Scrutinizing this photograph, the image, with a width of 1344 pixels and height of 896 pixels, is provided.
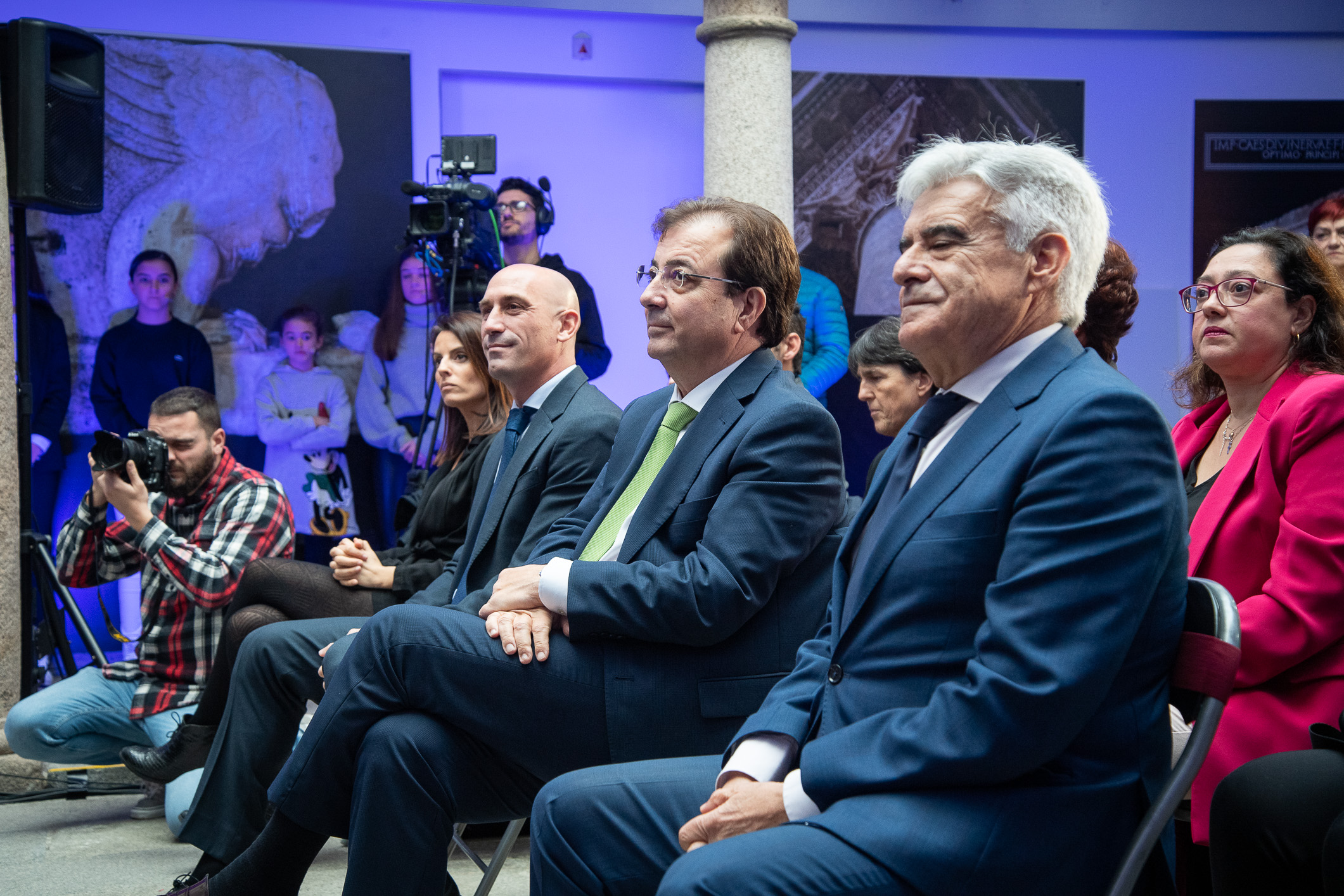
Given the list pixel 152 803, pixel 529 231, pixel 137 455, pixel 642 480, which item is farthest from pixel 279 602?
pixel 529 231

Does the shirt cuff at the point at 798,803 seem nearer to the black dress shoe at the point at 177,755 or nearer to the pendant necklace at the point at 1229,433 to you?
the pendant necklace at the point at 1229,433

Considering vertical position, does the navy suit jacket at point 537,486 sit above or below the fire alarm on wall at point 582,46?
below

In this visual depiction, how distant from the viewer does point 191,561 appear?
3.50 m

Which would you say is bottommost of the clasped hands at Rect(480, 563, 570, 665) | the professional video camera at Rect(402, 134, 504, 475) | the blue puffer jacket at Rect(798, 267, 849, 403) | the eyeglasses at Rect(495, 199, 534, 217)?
the clasped hands at Rect(480, 563, 570, 665)

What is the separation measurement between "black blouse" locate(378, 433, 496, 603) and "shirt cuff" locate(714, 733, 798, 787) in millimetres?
1831

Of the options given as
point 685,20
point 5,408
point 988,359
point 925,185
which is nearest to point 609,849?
point 988,359

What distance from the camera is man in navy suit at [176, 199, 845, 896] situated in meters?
1.95

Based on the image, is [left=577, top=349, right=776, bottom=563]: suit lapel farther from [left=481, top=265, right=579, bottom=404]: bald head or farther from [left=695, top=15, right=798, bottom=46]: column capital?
[left=695, top=15, right=798, bottom=46]: column capital

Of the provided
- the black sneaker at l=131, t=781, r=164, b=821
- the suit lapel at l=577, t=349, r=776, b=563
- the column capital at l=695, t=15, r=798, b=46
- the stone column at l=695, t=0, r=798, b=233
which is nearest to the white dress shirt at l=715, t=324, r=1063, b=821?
the suit lapel at l=577, t=349, r=776, b=563

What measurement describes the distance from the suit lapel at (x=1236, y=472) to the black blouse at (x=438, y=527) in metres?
1.88

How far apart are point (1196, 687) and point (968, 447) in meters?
0.38

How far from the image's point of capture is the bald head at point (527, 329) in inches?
119

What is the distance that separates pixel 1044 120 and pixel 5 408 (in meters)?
5.54

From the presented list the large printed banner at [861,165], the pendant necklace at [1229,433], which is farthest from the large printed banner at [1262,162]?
the pendant necklace at [1229,433]
